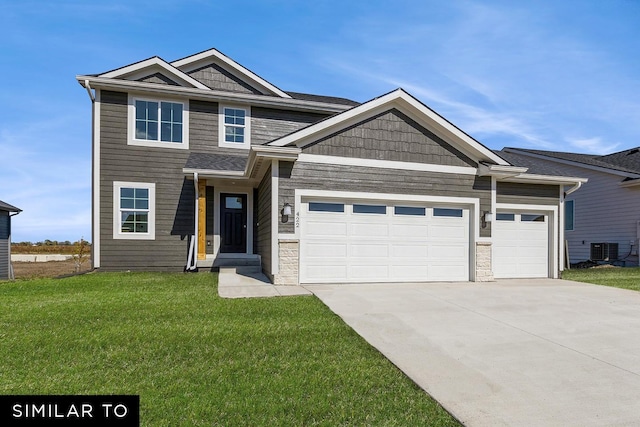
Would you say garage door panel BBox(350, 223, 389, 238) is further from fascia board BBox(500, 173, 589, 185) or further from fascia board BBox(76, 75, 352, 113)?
fascia board BBox(76, 75, 352, 113)

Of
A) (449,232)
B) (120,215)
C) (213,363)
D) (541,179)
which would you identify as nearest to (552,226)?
Answer: (541,179)

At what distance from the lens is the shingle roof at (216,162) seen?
10.7 meters

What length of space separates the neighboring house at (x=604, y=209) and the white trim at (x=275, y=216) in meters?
15.7

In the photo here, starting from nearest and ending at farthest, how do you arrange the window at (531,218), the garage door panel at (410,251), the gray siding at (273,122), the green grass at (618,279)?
the garage door panel at (410,251), the green grass at (618,279), the window at (531,218), the gray siding at (273,122)

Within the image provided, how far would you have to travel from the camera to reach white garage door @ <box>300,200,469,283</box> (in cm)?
893

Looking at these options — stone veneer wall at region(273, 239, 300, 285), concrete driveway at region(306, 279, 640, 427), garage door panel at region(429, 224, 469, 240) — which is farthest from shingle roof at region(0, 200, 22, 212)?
garage door panel at region(429, 224, 469, 240)

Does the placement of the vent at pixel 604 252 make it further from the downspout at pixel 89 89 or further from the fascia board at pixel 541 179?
the downspout at pixel 89 89

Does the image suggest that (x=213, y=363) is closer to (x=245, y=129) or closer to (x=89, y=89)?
(x=245, y=129)

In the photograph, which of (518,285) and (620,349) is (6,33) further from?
(518,285)

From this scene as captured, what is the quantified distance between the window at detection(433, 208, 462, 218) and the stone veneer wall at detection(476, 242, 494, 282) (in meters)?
0.99

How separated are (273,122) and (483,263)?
837 cm

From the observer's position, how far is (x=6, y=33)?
Result: 7.43m

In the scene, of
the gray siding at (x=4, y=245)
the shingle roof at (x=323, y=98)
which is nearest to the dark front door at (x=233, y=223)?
the shingle roof at (x=323, y=98)

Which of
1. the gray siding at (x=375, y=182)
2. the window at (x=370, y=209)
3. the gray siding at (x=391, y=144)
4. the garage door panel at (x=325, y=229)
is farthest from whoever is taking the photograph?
the window at (x=370, y=209)
